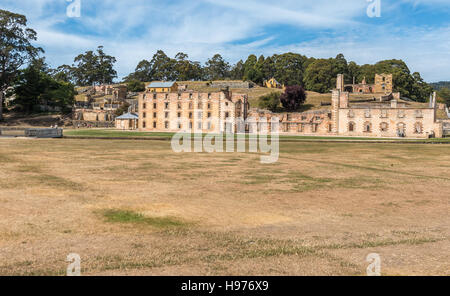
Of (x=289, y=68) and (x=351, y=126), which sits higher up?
(x=289, y=68)

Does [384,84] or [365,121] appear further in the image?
[384,84]

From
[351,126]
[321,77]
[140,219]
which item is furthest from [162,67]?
[140,219]

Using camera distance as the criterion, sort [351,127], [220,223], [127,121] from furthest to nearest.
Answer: [127,121], [351,127], [220,223]

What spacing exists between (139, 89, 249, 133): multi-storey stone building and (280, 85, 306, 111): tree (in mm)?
14225

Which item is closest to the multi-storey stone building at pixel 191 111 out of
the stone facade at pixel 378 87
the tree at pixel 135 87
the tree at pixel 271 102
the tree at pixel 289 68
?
the tree at pixel 271 102

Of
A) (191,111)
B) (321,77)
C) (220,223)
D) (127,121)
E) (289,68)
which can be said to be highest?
(289,68)

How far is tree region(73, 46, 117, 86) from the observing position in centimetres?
14838

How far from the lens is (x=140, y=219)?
7.80m

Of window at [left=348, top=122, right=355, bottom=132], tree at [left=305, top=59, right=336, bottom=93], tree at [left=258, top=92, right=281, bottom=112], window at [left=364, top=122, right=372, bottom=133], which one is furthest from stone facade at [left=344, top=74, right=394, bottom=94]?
window at [left=364, top=122, right=372, bottom=133]

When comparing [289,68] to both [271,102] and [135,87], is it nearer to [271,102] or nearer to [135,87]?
[135,87]

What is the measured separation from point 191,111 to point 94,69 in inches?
3679

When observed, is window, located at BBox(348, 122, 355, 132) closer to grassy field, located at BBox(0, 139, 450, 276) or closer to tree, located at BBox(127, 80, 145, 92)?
grassy field, located at BBox(0, 139, 450, 276)

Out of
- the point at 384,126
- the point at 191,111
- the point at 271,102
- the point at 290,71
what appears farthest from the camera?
the point at 290,71
